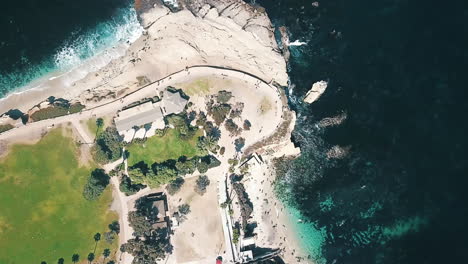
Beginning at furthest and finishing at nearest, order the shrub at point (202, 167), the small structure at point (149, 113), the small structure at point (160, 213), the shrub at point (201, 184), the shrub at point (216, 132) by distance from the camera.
→ the shrub at point (216, 132), the small structure at point (149, 113), the shrub at point (201, 184), the shrub at point (202, 167), the small structure at point (160, 213)

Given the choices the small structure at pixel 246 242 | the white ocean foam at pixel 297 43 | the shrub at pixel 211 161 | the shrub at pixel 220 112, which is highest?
the white ocean foam at pixel 297 43

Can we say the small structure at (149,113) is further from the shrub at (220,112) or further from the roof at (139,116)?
the shrub at (220,112)

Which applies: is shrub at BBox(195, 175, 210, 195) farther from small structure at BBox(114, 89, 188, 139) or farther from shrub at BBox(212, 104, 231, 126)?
small structure at BBox(114, 89, 188, 139)

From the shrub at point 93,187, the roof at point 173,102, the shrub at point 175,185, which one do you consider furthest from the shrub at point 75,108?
the shrub at point 175,185

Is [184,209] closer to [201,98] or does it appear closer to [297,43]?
[201,98]

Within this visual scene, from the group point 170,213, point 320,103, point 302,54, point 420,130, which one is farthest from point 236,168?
point 420,130

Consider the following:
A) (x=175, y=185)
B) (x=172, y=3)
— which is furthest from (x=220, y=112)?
(x=172, y=3)

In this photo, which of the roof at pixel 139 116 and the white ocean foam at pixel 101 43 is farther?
the white ocean foam at pixel 101 43

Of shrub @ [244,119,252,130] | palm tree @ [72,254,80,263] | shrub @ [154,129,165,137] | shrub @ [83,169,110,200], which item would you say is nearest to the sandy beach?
shrub @ [244,119,252,130]
